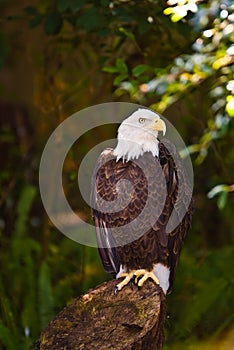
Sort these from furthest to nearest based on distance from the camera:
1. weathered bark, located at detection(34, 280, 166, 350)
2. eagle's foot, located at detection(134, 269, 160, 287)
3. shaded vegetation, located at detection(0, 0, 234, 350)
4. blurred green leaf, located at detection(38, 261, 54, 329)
Answer: 1. blurred green leaf, located at detection(38, 261, 54, 329)
2. shaded vegetation, located at detection(0, 0, 234, 350)
3. eagle's foot, located at detection(134, 269, 160, 287)
4. weathered bark, located at detection(34, 280, 166, 350)

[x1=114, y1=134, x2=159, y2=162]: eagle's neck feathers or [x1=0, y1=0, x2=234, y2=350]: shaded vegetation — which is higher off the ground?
[x1=114, y1=134, x2=159, y2=162]: eagle's neck feathers

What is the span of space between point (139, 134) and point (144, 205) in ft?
0.87

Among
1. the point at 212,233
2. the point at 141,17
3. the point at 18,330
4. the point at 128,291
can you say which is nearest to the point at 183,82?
the point at 141,17

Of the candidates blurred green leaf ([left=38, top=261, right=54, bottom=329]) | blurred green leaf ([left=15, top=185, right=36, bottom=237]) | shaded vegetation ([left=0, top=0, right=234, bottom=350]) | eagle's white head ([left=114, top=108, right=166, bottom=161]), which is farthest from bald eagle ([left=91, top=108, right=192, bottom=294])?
blurred green leaf ([left=15, top=185, right=36, bottom=237])

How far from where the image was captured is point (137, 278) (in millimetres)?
2750

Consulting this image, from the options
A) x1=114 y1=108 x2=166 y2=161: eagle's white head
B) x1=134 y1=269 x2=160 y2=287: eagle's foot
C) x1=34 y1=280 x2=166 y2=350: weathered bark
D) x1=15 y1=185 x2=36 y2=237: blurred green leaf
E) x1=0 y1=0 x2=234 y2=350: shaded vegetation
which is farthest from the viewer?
x1=15 y1=185 x2=36 y2=237: blurred green leaf

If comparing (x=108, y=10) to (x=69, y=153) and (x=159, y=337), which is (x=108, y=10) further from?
(x=159, y=337)

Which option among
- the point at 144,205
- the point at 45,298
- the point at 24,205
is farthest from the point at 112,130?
the point at 144,205

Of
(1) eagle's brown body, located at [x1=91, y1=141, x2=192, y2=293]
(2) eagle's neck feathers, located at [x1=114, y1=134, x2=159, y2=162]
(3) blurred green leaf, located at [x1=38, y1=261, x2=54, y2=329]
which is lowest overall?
(3) blurred green leaf, located at [x1=38, y1=261, x2=54, y2=329]

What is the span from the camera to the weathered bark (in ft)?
8.09

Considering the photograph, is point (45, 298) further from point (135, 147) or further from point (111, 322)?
point (135, 147)

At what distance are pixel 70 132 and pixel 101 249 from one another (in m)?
1.80

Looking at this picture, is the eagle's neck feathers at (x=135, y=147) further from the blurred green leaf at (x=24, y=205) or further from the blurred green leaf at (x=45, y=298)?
the blurred green leaf at (x=24, y=205)

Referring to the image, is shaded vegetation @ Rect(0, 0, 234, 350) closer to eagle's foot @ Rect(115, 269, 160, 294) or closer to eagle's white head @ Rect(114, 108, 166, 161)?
eagle's white head @ Rect(114, 108, 166, 161)
